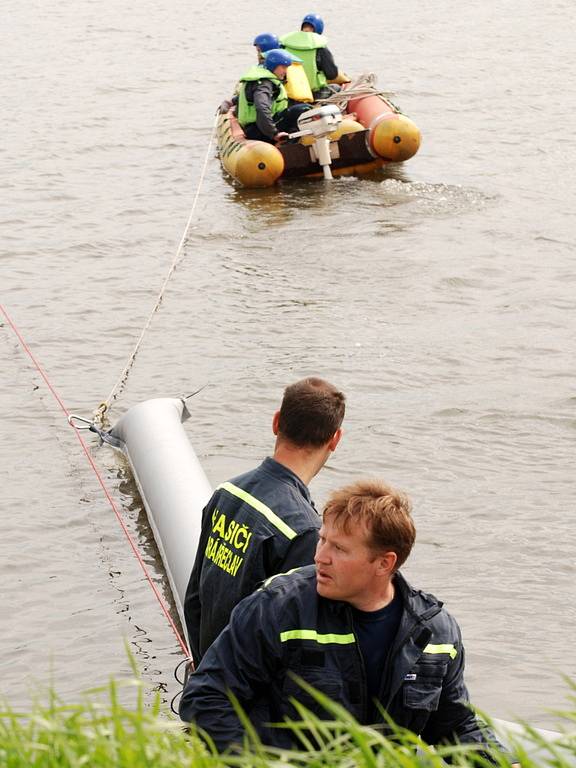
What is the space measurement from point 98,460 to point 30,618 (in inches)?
75.6

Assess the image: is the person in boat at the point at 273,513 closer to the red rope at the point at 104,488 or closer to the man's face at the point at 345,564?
the man's face at the point at 345,564

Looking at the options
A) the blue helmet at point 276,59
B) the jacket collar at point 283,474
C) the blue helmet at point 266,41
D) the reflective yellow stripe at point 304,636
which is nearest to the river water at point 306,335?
the reflective yellow stripe at point 304,636

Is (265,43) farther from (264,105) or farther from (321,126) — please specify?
(321,126)

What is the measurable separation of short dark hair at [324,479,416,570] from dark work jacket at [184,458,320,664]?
1.51 ft

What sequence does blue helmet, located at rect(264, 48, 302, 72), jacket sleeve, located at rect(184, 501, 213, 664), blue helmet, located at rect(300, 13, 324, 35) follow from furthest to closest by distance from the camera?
1. blue helmet, located at rect(300, 13, 324, 35)
2. blue helmet, located at rect(264, 48, 302, 72)
3. jacket sleeve, located at rect(184, 501, 213, 664)

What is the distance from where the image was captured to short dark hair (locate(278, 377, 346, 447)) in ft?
11.2

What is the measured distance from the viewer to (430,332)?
32.3 ft

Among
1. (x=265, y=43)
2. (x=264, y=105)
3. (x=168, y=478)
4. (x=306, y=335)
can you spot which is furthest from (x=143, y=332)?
(x=265, y=43)

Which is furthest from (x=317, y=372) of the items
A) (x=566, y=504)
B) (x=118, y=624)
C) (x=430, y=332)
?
(x=118, y=624)

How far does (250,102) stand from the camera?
1345 centimetres

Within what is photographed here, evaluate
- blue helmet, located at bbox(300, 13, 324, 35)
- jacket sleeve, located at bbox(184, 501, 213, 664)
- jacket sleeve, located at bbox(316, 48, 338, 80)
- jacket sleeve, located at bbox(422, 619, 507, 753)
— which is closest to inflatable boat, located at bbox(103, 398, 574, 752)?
jacket sleeve, located at bbox(184, 501, 213, 664)

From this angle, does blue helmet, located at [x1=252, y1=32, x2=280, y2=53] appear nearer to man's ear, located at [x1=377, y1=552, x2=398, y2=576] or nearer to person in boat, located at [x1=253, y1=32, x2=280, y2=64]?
person in boat, located at [x1=253, y1=32, x2=280, y2=64]

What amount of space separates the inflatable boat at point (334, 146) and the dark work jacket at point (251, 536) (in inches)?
386

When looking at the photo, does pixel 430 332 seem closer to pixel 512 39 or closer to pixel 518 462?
pixel 518 462
